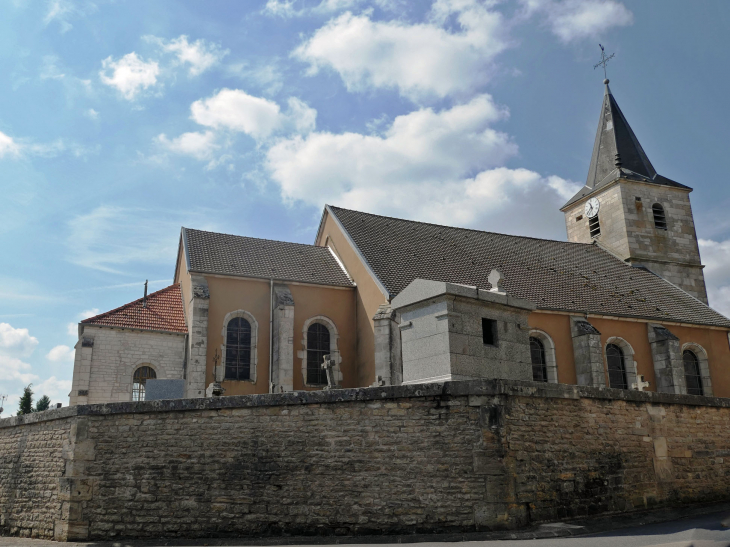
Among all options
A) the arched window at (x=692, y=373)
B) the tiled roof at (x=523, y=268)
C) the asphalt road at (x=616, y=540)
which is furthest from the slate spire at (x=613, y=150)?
the asphalt road at (x=616, y=540)

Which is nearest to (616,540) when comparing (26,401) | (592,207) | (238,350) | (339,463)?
(339,463)

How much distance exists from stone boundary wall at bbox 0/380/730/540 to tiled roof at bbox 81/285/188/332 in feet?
27.0

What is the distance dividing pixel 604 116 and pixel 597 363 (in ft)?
56.7

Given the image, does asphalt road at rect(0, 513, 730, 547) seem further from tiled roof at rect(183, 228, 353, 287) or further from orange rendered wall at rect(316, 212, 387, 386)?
tiled roof at rect(183, 228, 353, 287)

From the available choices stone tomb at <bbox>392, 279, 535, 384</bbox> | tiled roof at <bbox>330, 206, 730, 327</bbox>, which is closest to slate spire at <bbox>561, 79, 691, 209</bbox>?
tiled roof at <bbox>330, 206, 730, 327</bbox>

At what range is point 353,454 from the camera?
29.8 ft

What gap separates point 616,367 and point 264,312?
12223mm

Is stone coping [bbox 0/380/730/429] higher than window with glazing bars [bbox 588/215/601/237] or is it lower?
lower

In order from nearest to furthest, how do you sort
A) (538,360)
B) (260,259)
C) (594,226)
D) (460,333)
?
1. (460,333)
2. (538,360)
3. (260,259)
4. (594,226)

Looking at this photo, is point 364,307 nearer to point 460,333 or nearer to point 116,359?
point 116,359

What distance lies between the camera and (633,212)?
29109 mm

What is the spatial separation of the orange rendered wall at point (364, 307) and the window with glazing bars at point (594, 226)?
14725 millimetres

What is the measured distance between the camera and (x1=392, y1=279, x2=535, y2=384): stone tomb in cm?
990

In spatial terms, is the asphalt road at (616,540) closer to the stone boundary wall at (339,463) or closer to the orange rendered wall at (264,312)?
the stone boundary wall at (339,463)
